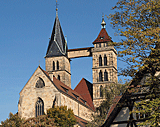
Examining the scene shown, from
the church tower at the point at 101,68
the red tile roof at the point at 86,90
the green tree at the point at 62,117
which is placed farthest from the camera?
the red tile roof at the point at 86,90

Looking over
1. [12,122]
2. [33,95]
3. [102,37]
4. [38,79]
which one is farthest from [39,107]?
[102,37]

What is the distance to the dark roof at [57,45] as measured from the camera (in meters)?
68.9

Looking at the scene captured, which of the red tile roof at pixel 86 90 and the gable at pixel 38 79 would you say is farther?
the red tile roof at pixel 86 90

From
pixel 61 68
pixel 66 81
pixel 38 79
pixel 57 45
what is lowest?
pixel 38 79

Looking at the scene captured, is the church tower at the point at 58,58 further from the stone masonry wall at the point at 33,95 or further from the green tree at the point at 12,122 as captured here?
the green tree at the point at 12,122

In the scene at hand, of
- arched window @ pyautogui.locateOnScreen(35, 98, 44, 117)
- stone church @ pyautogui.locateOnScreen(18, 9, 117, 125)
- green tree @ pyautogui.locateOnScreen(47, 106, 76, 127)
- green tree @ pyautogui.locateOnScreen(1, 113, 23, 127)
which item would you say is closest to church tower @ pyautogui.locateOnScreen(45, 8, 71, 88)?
stone church @ pyautogui.locateOnScreen(18, 9, 117, 125)

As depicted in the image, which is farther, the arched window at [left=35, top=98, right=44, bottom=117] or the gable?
the gable

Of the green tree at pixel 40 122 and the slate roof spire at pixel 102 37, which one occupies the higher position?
the slate roof spire at pixel 102 37

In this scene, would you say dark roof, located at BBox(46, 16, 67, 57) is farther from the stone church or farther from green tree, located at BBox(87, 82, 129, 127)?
green tree, located at BBox(87, 82, 129, 127)

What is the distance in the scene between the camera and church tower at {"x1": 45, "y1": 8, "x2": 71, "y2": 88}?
6831cm

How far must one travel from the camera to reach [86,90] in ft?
225

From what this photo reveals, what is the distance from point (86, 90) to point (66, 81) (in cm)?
413

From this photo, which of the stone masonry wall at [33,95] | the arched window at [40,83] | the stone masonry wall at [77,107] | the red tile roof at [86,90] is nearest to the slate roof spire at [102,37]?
the red tile roof at [86,90]

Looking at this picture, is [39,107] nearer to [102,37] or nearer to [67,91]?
[67,91]
